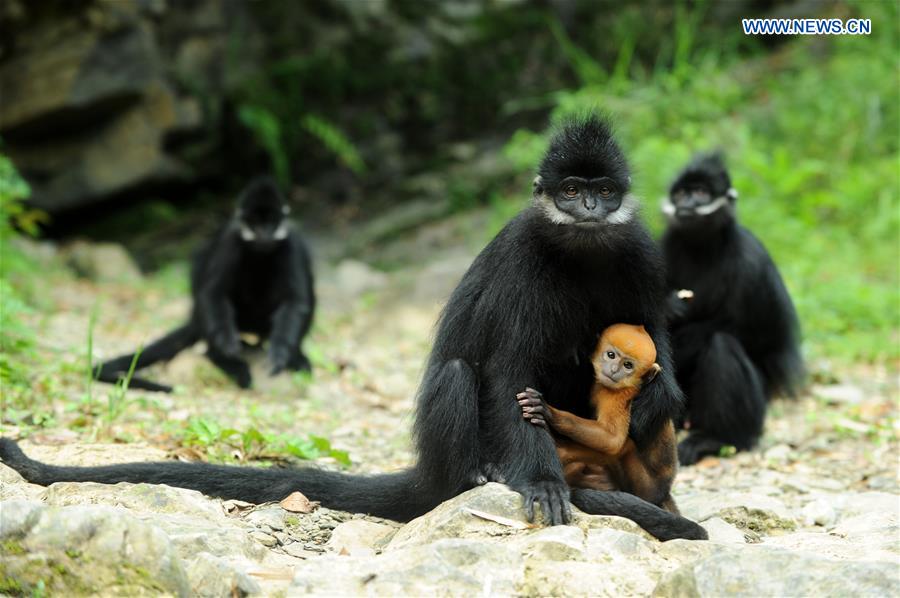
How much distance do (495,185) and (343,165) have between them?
2.18 m

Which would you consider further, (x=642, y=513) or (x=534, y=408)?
(x=534, y=408)

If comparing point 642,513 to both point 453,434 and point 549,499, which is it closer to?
point 549,499

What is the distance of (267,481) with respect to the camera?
3566 millimetres

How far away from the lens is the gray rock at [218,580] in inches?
102

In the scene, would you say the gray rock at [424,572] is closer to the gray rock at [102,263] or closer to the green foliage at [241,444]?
the green foliage at [241,444]

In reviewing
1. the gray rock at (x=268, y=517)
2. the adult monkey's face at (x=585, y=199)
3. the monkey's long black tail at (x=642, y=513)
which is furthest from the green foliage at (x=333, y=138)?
the monkey's long black tail at (x=642, y=513)

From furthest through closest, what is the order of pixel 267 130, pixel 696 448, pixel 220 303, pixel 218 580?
pixel 267 130
pixel 220 303
pixel 696 448
pixel 218 580

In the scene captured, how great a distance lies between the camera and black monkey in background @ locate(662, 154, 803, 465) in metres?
5.36

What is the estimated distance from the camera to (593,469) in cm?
346

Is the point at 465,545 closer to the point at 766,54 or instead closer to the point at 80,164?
the point at 80,164

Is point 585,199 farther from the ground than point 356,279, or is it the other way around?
point 585,199

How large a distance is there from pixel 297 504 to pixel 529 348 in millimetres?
1012

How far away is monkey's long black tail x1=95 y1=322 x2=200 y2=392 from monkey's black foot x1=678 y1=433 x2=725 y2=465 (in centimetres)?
286
